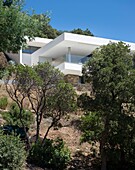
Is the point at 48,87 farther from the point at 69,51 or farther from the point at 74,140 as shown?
the point at 69,51

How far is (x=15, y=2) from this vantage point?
1166 centimetres

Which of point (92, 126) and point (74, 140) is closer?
point (92, 126)

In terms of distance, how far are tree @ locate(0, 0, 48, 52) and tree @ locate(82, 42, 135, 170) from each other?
174 inches

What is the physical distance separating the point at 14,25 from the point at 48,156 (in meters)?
6.36

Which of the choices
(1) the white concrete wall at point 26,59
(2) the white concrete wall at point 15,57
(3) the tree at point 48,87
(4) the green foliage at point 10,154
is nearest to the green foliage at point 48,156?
(3) the tree at point 48,87

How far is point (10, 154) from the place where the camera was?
12.4 m

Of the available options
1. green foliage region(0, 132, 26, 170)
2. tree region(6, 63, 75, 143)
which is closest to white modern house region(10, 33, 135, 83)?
tree region(6, 63, 75, 143)

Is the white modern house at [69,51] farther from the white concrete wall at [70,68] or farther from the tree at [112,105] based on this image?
the tree at [112,105]

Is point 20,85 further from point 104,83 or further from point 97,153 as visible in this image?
point 97,153

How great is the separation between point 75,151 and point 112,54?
501cm

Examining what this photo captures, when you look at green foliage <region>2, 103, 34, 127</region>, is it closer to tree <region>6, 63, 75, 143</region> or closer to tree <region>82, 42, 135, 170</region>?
tree <region>6, 63, 75, 143</region>

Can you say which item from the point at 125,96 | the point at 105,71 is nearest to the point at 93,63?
the point at 105,71

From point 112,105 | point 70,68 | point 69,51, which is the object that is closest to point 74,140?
point 112,105

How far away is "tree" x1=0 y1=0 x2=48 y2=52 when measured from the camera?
1102cm
